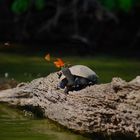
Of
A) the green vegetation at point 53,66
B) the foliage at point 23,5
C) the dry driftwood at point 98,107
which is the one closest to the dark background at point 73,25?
the foliage at point 23,5

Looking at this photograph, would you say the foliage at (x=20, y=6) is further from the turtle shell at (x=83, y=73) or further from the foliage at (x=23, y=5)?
the turtle shell at (x=83, y=73)

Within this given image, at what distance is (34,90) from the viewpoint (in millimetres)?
9047

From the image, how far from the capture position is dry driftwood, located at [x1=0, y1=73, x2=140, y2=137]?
6941 millimetres

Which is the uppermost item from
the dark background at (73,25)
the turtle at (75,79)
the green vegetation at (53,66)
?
the dark background at (73,25)

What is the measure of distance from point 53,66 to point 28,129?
23.5 ft

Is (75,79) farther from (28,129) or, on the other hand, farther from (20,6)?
(20,6)

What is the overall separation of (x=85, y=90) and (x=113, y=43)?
48.1 feet

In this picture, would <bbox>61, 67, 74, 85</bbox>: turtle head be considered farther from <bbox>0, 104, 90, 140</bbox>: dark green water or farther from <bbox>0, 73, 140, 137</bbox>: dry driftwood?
<bbox>0, 104, 90, 140</bbox>: dark green water

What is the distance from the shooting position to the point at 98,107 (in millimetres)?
7336

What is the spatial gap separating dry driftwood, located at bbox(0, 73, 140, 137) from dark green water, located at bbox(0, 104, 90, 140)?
0.11 metres

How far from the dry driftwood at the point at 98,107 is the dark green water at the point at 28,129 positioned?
11 cm

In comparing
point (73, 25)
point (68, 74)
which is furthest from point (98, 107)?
point (73, 25)

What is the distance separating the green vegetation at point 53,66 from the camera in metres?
13.4

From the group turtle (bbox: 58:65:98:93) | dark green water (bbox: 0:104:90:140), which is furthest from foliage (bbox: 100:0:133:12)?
turtle (bbox: 58:65:98:93)
